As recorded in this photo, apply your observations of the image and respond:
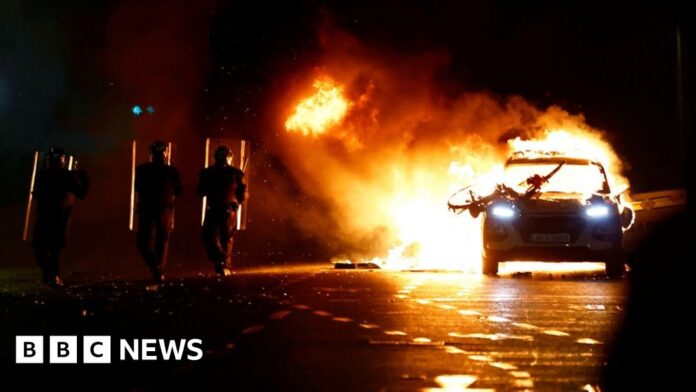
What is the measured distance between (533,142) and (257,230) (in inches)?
469

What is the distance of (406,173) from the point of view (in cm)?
2967

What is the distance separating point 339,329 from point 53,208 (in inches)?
291

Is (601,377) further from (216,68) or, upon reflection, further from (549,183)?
(216,68)

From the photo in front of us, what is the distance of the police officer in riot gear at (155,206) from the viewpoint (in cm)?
1705

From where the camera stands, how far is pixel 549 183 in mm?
19500

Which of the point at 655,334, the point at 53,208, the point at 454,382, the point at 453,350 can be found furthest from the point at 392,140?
the point at 454,382

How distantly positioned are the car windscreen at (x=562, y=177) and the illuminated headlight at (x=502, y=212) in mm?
878

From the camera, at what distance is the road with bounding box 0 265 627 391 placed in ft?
26.1

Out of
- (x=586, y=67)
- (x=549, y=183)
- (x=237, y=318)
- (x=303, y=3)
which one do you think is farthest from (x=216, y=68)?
(x=237, y=318)

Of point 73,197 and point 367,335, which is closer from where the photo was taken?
point 367,335

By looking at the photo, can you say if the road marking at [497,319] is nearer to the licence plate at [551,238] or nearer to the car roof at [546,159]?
the licence plate at [551,238]

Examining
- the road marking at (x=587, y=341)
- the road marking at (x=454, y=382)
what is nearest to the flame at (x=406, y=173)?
the road marking at (x=587, y=341)

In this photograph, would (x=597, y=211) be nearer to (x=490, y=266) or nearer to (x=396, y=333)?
(x=490, y=266)

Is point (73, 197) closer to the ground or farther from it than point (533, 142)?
closer to the ground
